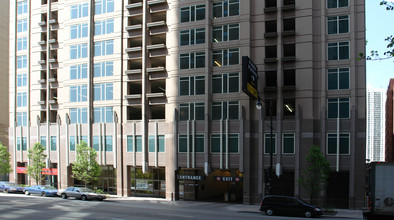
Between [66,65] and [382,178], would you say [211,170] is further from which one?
[66,65]

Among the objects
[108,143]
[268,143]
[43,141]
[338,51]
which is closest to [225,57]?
[268,143]

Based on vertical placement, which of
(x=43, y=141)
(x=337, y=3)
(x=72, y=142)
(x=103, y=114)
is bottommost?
(x=43, y=141)

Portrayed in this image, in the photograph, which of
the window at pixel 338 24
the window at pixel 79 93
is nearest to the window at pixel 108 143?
the window at pixel 79 93

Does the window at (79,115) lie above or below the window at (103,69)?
below

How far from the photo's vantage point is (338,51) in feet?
113

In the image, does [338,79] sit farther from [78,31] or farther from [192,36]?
[78,31]

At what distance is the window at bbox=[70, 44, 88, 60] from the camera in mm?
45688

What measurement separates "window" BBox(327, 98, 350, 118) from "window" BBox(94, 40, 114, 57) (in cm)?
2585

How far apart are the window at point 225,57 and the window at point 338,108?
10166mm

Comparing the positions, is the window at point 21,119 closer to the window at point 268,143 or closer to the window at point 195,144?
the window at point 195,144

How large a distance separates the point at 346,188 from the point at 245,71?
14.5 m

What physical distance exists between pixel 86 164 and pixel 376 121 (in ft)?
565

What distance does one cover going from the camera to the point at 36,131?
49.1 m

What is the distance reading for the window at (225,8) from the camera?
38.1 m
